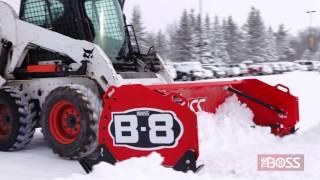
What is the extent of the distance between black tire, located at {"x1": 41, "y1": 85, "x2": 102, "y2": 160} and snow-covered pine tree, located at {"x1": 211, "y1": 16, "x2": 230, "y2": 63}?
70.5 metres

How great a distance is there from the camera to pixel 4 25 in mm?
7836

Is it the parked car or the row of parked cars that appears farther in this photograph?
the parked car

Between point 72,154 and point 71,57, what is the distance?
4.96ft

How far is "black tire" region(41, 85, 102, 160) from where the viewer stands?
630cm

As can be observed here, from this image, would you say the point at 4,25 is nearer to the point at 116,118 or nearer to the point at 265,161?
the point at 116,118

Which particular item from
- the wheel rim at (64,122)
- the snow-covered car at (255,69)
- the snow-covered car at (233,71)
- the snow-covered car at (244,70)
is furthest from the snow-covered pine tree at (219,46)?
the wheel rim at (64,122)

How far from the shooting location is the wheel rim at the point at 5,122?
7.38m

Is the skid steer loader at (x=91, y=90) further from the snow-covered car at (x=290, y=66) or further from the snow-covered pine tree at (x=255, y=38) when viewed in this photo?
the snow-covered pine tree at (x=255, y=38)

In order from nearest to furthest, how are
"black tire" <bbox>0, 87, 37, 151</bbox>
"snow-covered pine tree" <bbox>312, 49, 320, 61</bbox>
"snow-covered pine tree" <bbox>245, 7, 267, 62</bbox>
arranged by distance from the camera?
1. "black tire" <bbox>0, 87, 37, 151</bbox>
2. "snow-covered pine tree" <bbox>245, 7, 267, 62</bbox>
3. "snow-covered pine tree" <bbox>312, 49, 320, 61</bbox>

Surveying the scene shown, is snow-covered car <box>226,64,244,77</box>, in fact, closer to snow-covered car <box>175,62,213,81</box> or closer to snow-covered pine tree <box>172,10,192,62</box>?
snow-covered car <box>175,62,213,81</box>

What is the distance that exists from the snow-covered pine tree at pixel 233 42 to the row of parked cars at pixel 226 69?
2979cm

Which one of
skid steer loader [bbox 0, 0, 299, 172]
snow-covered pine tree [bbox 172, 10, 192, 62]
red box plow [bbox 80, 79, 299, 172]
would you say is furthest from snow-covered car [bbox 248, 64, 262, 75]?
red box plow [bbox 80, 79, 299, 172]

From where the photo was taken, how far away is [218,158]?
557 cm

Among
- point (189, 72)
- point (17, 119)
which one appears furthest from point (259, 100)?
point (189, 72)
